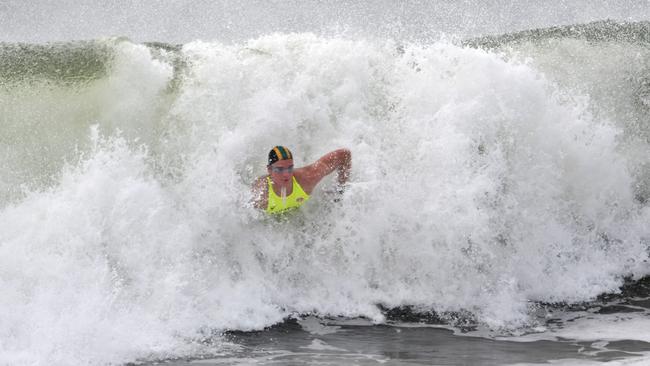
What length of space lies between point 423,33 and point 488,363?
827 centimetres

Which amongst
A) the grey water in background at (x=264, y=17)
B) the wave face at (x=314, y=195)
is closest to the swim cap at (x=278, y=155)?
the wave face at (x=314, y=195)

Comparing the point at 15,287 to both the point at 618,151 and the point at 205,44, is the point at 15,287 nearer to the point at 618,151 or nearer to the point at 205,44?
the point at 205,44

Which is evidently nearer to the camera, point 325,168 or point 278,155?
point 278,155

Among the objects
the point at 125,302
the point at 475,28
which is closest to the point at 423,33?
the point at 475,28

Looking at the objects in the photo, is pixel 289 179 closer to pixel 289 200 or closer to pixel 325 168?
pixel 289 200

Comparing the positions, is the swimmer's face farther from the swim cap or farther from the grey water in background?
the grey water in background

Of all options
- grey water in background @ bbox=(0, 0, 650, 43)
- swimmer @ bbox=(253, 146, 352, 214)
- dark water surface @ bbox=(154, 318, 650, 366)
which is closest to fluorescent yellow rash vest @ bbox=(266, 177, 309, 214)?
swimmer @ bbox=(253, 146, 352, 214)

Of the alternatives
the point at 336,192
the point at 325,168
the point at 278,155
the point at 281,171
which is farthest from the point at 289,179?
the point at 336,192

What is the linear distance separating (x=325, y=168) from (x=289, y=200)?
40 cm

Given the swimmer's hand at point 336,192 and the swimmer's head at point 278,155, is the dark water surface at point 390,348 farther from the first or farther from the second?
the swimmer's head at point 278,155

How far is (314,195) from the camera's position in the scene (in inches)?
260

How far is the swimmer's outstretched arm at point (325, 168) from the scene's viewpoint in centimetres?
621

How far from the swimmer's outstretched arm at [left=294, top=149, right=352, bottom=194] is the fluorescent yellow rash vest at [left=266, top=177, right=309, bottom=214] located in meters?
0.05

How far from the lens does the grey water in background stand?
1240 cm
